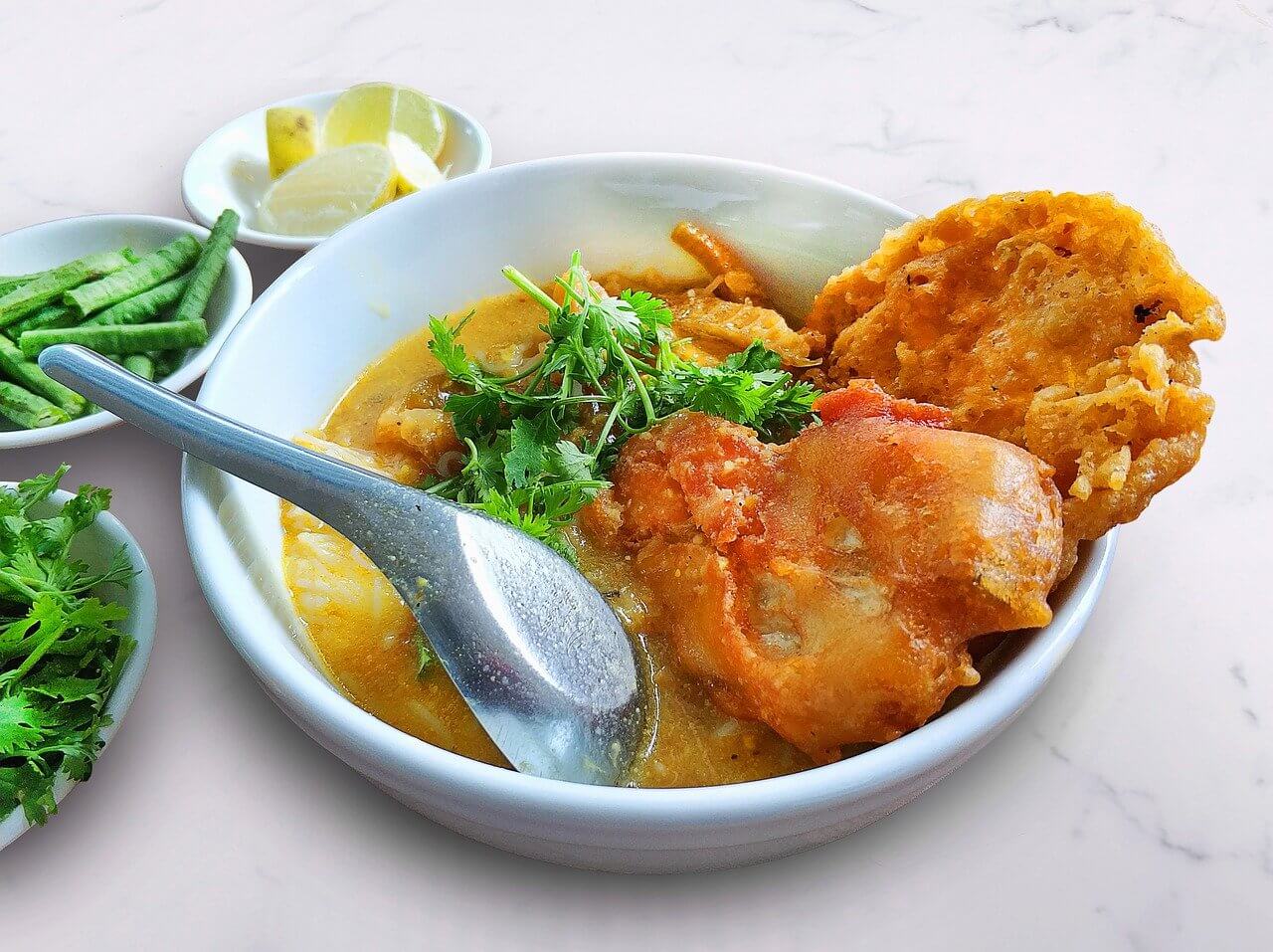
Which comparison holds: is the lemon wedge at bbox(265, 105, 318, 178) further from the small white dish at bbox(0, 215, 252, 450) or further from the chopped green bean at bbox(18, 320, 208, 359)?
the chopped green bean at bbox(18, 320, 208, 359)

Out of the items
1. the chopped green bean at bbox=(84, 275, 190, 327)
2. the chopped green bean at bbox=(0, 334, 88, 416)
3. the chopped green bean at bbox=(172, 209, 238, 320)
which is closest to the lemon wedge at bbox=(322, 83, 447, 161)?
the chopped green bean at bbox=(172, 209, 238, 320)

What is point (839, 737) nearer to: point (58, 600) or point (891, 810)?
point (891, 810)

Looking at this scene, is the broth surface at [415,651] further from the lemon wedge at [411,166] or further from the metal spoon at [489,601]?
the lemon wedge at [411,166]

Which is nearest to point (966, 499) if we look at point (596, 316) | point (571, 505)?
point (571, 505)

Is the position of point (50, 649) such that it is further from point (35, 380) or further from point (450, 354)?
point (35, 380)

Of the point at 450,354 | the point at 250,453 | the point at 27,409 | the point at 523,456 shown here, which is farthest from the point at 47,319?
the point at 523,456
